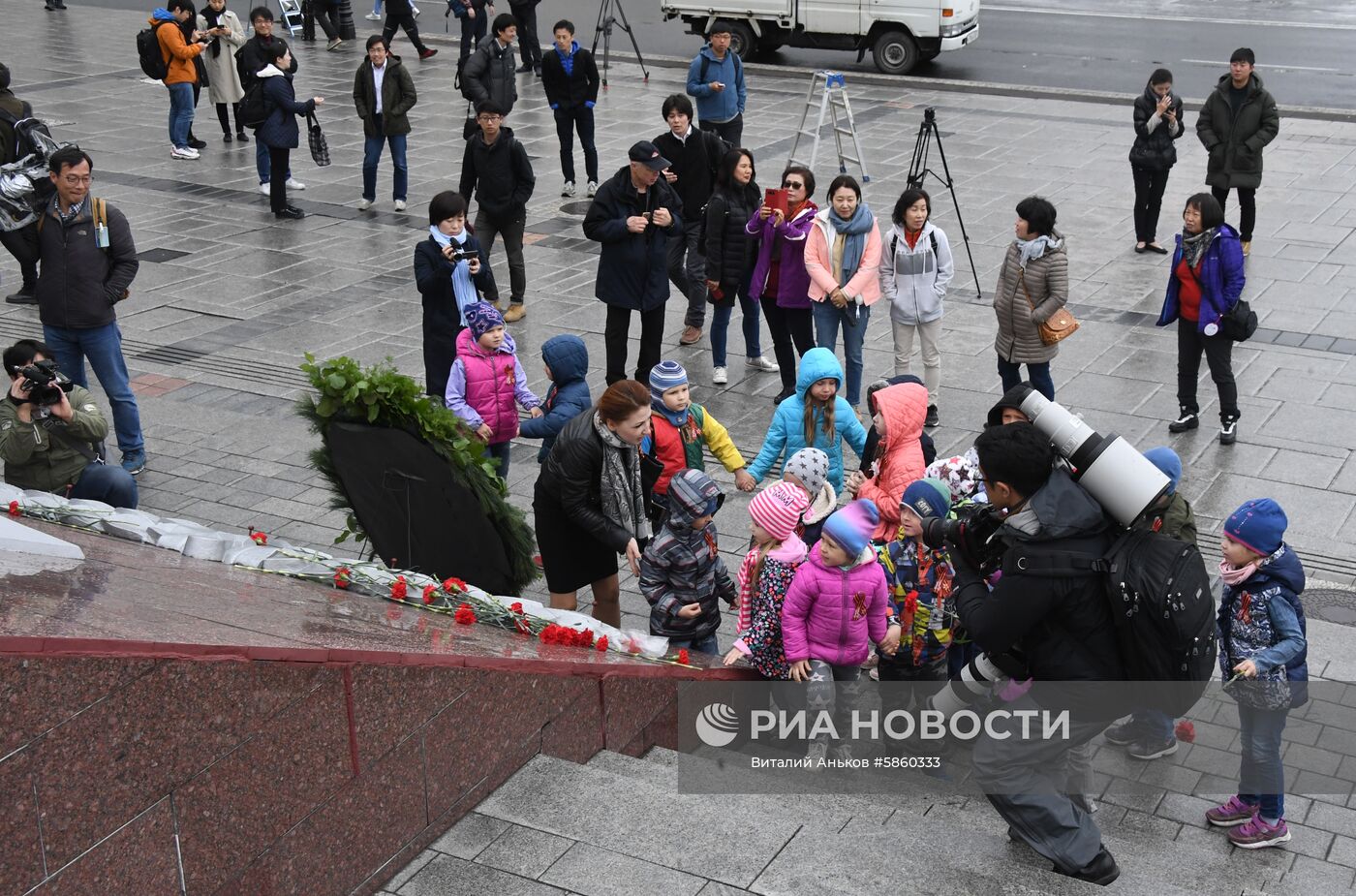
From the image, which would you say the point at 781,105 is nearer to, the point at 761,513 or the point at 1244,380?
the point at 1244,380

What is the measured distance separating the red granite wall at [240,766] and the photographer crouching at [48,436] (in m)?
3.20

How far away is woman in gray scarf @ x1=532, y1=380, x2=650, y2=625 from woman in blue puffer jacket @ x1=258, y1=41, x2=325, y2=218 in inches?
361

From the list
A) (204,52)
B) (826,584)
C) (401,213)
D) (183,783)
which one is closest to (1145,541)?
(826,584)

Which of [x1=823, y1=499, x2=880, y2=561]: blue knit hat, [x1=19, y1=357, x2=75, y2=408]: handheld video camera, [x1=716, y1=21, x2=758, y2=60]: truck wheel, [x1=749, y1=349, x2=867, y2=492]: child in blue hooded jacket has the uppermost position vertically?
[x1=716, y1=21, x2=758, y2=60]: truck wheel

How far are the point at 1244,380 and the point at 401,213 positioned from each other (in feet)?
28.3

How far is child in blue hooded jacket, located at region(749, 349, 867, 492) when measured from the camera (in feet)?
24.0

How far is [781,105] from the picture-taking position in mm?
20438

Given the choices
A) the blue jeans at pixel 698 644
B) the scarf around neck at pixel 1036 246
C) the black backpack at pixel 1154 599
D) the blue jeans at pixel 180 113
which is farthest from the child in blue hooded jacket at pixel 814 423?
the blue jeans at pixel 180 113

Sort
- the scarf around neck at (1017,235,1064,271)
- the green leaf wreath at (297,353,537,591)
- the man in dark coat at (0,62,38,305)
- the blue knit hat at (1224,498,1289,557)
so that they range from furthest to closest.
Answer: the man in dark coat at (0,62,38,305) < the scarf around neck at (1017,235,1064,271) < the green leaf wreath at (297,353,537,591) < the blue knit hat at (1224,498,1289,557)

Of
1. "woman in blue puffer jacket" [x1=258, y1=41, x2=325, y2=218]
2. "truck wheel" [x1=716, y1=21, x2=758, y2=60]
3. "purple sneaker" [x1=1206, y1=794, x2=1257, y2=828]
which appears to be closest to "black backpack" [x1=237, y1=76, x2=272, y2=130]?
"woman in blue puffer jacket" [x1=258, y1=41, x2=325, y2=218]

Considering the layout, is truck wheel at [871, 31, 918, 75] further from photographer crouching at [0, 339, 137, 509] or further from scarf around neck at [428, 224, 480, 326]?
photographer crouching at [0, 339, 137, 509]

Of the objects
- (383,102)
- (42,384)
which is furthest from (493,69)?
(42,384)

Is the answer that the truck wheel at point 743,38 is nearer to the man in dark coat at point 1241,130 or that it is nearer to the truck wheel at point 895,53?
the truck wheel at point 895,53

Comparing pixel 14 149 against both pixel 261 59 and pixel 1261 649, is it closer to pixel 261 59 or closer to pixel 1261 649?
pixel 261 59
